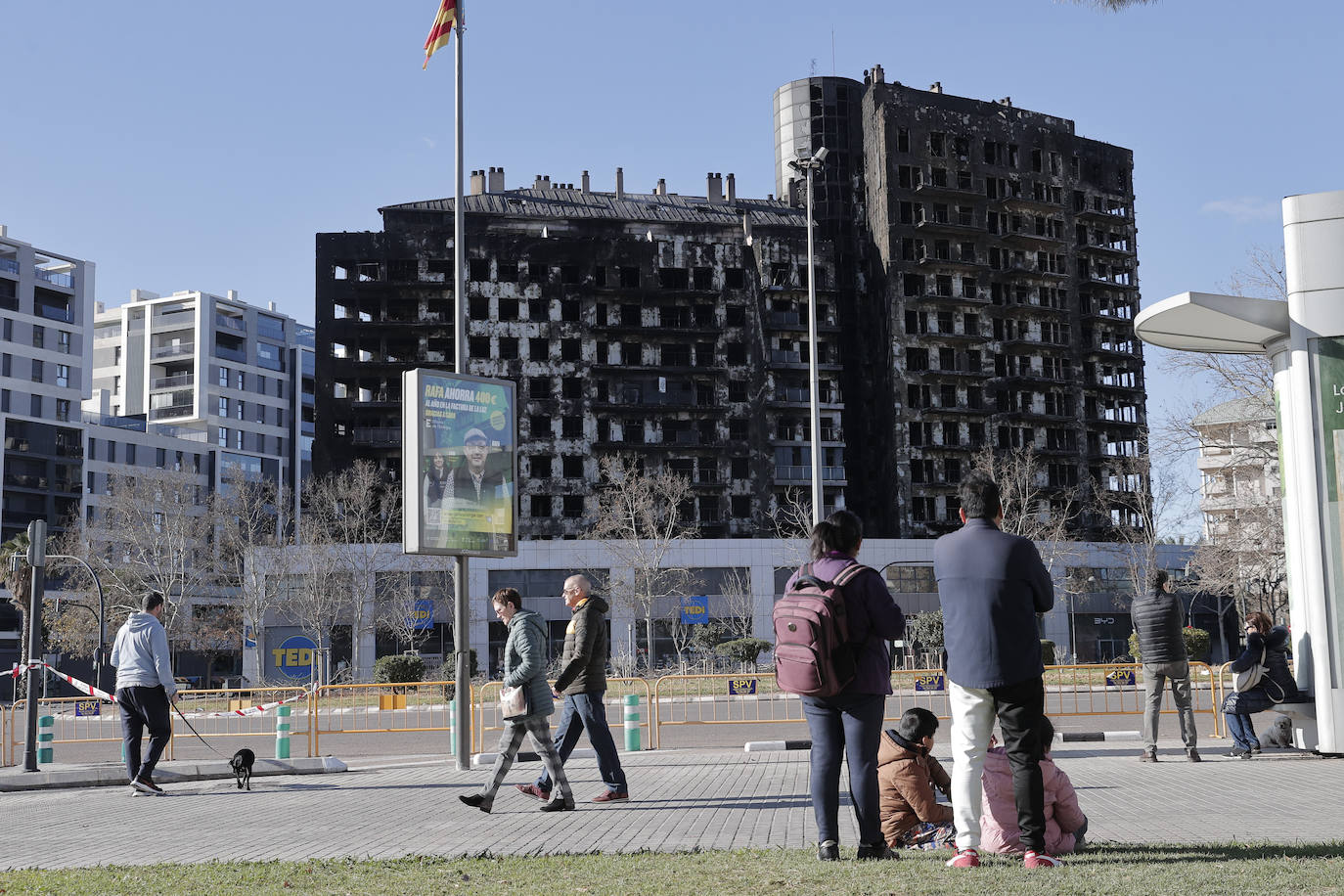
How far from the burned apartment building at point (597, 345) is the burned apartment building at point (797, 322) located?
142mm

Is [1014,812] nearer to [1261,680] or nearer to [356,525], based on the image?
[1261,680]

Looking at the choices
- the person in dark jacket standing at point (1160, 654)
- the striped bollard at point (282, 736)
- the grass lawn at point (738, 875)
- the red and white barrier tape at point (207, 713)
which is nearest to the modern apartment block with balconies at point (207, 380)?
the red and white barrier tape at point (207, 713)

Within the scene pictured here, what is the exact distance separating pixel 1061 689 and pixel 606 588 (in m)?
43.7

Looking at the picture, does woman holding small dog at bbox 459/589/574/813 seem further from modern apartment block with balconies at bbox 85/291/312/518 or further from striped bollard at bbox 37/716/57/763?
modern apartment block with balconies at bbox 85/291/312/518

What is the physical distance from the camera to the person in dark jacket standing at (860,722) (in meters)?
7.40

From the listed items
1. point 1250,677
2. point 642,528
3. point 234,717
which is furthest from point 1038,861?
point 642,528

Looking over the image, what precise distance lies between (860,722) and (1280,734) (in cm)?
879

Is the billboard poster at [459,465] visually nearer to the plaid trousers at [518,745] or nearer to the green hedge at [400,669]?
the plaid trousers at [518,745]

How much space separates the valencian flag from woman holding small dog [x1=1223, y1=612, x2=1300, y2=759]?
46.5 feet

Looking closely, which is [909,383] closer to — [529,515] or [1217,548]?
[529,515]

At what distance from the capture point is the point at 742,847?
8.30 metres

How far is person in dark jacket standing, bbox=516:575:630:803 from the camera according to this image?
433 inches

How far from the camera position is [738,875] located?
6.93 meters

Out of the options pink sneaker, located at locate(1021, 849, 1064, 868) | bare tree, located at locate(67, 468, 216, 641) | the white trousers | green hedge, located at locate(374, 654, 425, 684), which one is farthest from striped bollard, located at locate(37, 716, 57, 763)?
bare tree, located at locate(67, 468, 216, 641)
